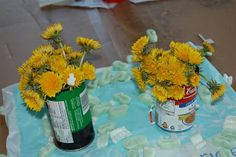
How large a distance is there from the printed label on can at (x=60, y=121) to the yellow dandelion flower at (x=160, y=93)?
0.18m

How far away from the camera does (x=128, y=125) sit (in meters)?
0.94

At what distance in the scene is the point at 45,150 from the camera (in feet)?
2.88

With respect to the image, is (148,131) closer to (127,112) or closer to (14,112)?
(127,112)

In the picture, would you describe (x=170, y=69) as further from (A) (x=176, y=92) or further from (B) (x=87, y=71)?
(B) (x=87, y=71)

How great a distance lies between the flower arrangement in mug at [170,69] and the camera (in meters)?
0.76

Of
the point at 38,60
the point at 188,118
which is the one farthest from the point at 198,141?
the point at 38,60

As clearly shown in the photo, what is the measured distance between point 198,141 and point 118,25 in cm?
66

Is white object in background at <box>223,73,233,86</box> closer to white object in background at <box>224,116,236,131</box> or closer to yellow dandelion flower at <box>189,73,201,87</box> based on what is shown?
white object in background at <box>224,116,236,131</box>

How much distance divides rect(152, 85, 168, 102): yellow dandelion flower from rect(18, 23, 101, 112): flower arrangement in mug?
132 mm

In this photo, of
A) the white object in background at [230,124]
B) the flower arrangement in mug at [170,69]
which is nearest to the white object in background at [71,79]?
the flower arrangement in mug at [170,69]

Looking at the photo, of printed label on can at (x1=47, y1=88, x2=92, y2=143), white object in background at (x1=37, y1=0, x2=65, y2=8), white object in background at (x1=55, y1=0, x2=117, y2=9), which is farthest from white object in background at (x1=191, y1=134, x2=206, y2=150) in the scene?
white object in background at (x1=37, y1=0, x2=65, y2=8)

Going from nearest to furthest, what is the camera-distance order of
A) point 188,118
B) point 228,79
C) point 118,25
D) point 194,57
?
1. point 194,57
2. point 188,118
3. point 228,79
4. point 118,25

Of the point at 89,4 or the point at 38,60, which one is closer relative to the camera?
the point at 38,60

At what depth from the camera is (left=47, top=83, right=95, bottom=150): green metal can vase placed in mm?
803
